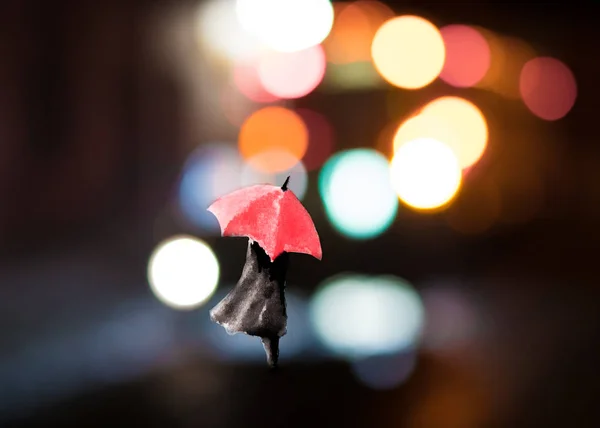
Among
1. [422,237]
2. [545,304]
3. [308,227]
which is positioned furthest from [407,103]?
[308,227]

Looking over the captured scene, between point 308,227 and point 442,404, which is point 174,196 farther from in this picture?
point 308,227

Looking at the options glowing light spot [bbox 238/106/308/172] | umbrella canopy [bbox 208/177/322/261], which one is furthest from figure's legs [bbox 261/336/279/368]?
glowing light spot [bbox 238/106/308/172]

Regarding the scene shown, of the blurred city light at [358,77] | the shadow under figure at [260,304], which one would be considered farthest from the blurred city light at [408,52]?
the shadow under figure at [260,304]

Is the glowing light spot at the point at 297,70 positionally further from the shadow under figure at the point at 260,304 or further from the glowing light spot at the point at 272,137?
the shadow under figure at the point at 260,304

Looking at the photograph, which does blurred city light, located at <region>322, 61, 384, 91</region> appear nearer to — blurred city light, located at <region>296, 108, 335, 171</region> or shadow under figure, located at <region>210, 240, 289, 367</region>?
blurred city light, located at <region>296, 108, 335, 171</region>

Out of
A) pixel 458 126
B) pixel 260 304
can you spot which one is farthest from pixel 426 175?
pixel 260 304
